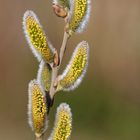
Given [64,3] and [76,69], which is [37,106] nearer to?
[76,69]

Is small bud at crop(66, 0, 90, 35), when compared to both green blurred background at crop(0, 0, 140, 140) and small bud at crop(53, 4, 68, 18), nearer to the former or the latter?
small bud at crop(53, 4, 68, 18)

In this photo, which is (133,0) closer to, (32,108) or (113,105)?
(113,105)

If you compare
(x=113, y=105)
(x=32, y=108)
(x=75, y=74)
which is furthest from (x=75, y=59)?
(x=113, y=105)

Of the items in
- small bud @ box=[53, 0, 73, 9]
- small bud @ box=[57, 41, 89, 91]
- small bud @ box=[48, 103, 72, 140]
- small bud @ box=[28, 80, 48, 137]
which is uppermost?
small bud @ box=[53, 0, 73, 9]

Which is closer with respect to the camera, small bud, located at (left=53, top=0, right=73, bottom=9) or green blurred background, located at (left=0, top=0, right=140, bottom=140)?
small bud, located at (left=53, top=0, right=73, bottom=9)

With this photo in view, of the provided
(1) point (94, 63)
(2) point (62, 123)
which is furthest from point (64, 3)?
(1) point (94, 63)

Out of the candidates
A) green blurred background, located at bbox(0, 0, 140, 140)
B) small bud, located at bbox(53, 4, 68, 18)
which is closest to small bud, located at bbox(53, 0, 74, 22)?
small bud, located at bbox(53, 4, 68, 18)

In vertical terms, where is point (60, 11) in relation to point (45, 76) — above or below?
above
